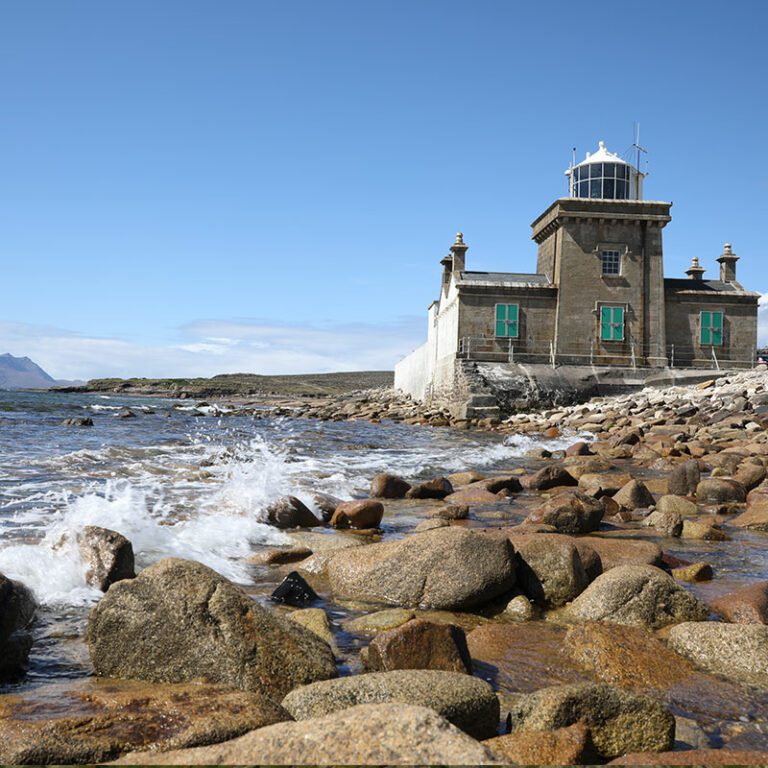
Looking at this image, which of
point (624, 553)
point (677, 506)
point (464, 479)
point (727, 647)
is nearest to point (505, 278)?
point (464, 479)

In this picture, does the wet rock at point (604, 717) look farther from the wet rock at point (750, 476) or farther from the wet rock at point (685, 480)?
the wet rock at point (750, 476)

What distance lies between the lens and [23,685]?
3344 mm

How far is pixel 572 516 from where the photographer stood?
7.05 meters

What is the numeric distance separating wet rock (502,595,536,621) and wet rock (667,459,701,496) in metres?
5.64

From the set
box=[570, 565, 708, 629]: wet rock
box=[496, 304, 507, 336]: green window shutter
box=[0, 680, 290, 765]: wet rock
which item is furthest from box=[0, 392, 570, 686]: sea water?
box=[496, 304, 507, 336]: green window shutter

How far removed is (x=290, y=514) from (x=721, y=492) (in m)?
5.48

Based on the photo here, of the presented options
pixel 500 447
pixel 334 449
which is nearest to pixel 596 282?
pixel 500 447

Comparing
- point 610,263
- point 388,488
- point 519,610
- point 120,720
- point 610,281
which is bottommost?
point 519,610

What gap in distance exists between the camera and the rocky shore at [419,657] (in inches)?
99.6

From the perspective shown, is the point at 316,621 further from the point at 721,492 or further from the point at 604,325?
the point at 604,325

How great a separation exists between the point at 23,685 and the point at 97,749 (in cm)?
106

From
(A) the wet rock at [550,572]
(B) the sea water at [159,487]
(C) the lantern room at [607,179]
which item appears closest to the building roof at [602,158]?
(C) the lantern room at [607,179]

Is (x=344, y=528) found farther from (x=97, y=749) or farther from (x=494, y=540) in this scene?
(x=97, y=749)

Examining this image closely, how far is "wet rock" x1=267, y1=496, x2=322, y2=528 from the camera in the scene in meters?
7.41
